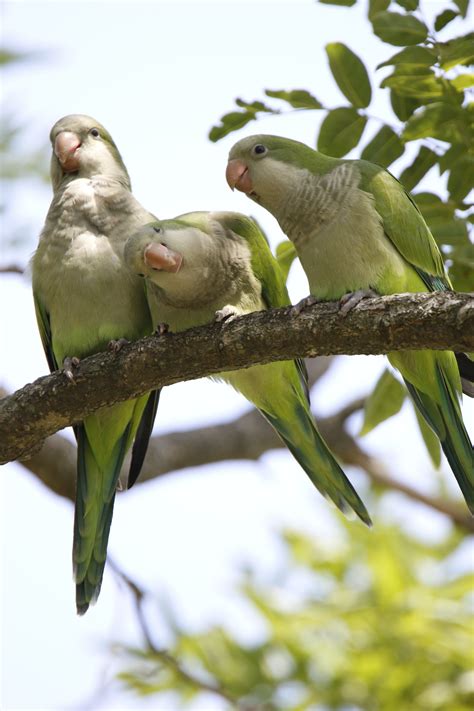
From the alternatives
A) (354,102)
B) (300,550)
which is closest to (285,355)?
(354,102)

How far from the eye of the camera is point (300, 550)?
18.1ft

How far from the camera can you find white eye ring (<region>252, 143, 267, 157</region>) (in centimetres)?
373

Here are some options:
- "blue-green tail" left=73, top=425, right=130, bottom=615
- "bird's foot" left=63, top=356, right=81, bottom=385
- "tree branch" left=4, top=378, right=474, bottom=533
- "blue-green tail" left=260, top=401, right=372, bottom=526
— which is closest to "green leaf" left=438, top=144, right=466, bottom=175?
"blue-green tail" left=260, top=401, right=372, bottom=526

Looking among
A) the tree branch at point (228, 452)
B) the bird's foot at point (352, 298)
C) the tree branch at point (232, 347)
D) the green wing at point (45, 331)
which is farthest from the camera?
the tree branch at point (228, 452)

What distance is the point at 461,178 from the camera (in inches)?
130

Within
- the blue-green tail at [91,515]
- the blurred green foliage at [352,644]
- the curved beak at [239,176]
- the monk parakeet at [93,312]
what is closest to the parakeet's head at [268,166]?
the curved beak at [239,176]

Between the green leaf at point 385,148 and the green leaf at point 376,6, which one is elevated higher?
the green leaf at point 376,6

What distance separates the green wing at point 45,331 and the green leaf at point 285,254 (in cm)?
105

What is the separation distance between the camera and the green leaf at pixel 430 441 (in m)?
3.66

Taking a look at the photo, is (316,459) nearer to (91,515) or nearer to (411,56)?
(91,515)

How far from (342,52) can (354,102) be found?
0.61ft

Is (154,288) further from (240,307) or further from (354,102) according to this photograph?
(354,102)

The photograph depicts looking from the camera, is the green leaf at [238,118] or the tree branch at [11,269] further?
the tree branch at [11,269]

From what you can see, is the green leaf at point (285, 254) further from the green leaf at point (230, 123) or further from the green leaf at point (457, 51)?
the green leaf at point (457, 51)
